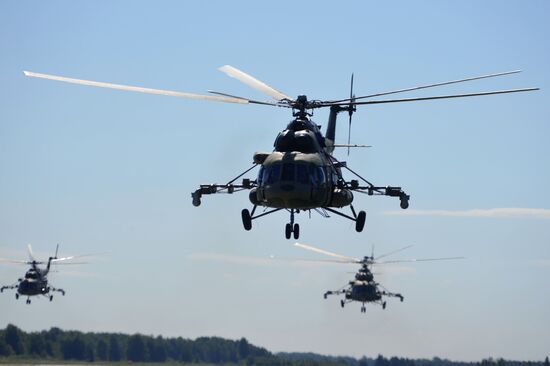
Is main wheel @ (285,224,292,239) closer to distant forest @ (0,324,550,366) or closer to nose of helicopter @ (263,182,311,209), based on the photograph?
nose of helicopter @ (263,182,311,209)

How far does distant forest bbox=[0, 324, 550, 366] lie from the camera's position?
168 metres

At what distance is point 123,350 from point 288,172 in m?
143

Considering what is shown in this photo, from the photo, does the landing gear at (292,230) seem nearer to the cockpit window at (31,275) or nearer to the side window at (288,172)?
the side window at (288,172)

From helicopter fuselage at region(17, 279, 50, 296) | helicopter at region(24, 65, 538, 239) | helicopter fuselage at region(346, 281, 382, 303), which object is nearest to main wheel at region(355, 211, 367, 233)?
helicopter at region(24, 65, 538, 239)

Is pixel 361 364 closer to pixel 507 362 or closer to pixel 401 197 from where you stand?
pixel 507 362

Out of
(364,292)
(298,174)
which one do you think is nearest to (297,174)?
(298,174)

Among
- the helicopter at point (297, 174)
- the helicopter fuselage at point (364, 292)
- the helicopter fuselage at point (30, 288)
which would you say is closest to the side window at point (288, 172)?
the helicopter at point (297, 174)

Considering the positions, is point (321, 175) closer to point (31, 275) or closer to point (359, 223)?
point (359, 223)

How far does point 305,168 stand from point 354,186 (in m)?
3.95

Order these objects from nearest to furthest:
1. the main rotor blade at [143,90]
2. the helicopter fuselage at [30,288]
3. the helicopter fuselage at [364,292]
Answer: the main rotor blade at [143,90], the helicopter fuselage at [364,292], the helicopter fuselage at [30,288]

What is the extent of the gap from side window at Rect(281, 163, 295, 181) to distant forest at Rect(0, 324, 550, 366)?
382 feet

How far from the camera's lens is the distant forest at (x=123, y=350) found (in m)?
168

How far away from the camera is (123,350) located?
180 m

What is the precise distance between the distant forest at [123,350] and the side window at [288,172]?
116 metres
